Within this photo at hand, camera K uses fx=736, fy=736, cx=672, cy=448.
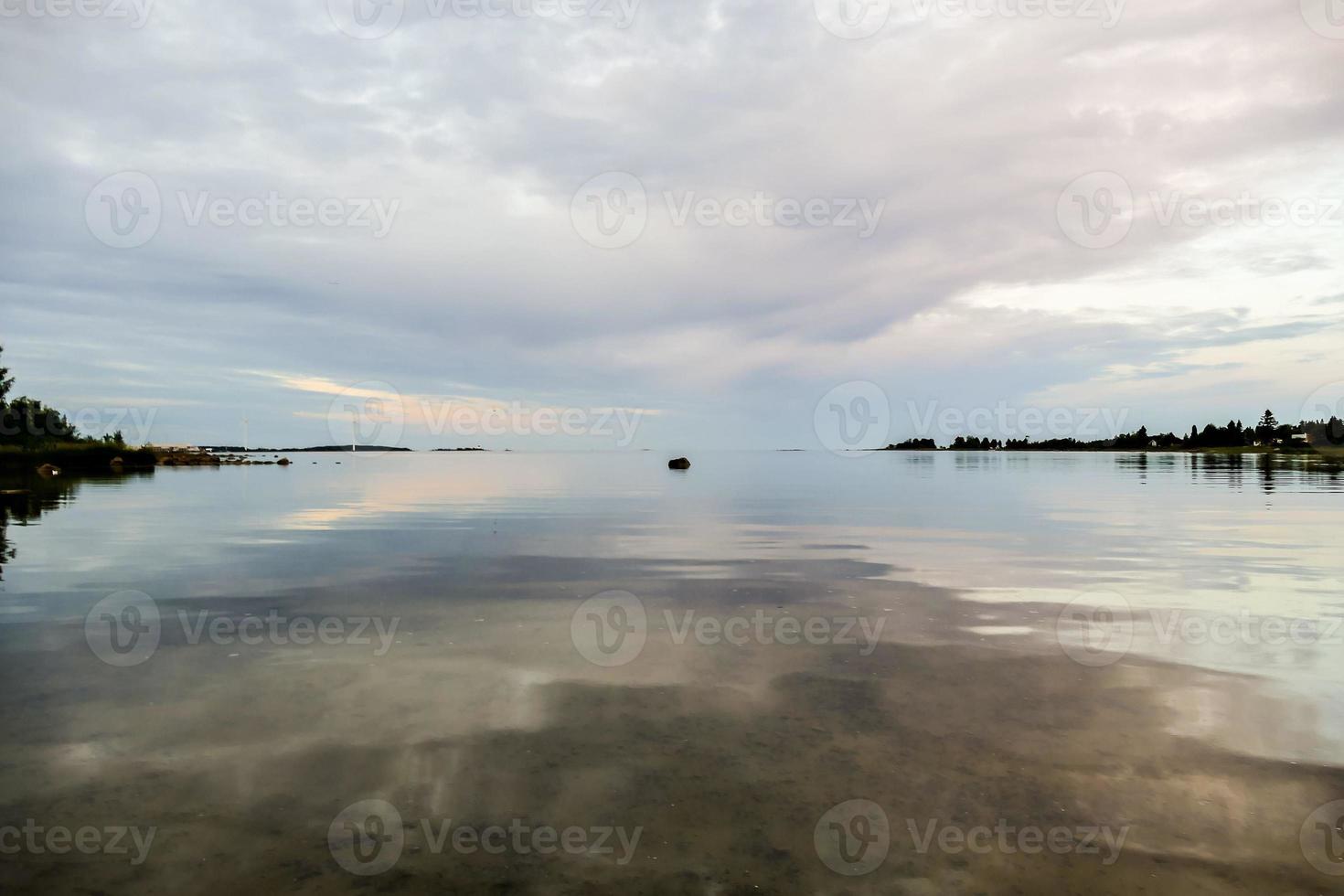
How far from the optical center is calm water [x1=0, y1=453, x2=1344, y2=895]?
6.94 meters

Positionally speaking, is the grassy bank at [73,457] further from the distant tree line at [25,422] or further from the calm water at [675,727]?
the calm water at [675,727]

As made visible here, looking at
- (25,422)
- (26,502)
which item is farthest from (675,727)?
(25,422)

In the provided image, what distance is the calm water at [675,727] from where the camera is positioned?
273 inches

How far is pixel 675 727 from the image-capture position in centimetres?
1016

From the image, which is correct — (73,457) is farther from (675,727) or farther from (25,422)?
(675,727)

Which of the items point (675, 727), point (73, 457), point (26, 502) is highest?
point (73, 457)

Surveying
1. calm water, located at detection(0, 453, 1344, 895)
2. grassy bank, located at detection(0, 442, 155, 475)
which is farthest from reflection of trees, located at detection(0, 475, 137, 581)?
grassy bank, located at detection(0, 442, 155, 475)

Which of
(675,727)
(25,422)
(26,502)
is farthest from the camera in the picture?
(25,422)

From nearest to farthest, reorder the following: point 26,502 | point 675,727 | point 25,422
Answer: point 675,727, point 26,502, point 25,422

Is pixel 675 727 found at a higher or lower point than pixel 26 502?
lower

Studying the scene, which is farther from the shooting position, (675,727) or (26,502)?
(26,502)

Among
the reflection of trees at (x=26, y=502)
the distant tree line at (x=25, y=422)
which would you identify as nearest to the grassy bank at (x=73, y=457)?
the distant tree line at (x=25, y=422)

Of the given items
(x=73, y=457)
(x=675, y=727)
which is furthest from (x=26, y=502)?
(x=73, y=457)

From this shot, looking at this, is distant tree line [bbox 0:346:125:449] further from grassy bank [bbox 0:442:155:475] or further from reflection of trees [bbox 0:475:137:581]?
reflection of trees [bbox 0:475:137:581]
